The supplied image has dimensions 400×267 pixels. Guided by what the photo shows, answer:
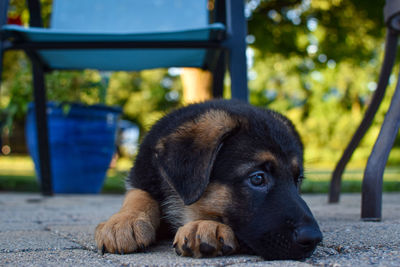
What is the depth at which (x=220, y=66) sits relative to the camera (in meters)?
4.14

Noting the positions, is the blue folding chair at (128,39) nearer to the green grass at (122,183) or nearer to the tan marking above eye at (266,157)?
the green grass at (122,183)

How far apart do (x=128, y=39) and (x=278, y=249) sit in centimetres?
231

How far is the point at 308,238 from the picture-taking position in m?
1.58

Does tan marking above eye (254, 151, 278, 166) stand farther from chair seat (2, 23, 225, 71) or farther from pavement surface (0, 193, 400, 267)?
chair seat (2, 23, 225, 71)

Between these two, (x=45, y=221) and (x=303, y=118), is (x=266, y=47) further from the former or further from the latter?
(x=303, y=118)

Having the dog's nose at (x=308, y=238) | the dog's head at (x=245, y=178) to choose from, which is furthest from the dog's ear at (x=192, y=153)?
the dog's nose at (x=308, y=238)

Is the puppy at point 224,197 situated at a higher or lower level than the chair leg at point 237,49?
lower

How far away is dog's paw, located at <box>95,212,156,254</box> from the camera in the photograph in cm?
172

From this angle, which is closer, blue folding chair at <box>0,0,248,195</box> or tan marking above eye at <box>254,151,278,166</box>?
tan marking above eye at <box>254,151,278,166</box>

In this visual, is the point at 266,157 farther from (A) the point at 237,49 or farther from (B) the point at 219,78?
(B) the point at 219,78

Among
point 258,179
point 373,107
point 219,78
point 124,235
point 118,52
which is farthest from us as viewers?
point 219,78

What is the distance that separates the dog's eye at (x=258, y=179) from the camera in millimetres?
1852

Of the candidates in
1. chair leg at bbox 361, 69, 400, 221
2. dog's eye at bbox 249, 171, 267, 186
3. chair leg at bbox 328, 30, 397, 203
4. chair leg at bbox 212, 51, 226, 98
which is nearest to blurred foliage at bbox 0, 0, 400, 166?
chair leg at bbox 328, 30, 397, 203

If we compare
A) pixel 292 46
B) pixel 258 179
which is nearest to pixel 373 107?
pixel 258 179
